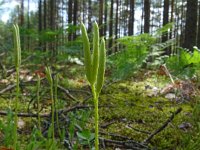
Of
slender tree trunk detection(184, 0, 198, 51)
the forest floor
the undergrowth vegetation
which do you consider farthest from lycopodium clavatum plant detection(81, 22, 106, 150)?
slender tree trunk detection(184, 0, 198, 51)

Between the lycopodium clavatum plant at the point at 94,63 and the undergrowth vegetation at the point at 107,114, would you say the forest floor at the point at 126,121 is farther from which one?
the lycopodium clavatum plant at the point at 94,63

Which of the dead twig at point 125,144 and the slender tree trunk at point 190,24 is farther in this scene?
the slender tree trunk at point 190,24

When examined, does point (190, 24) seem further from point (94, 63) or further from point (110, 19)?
point (94, 63)

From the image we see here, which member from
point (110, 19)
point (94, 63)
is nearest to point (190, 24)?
point (110, 19)

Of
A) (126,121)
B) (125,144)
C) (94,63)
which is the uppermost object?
(94,63)

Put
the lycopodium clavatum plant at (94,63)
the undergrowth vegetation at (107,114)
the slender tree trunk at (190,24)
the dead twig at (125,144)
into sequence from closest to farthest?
the lycopodium clavatum plant at (94,63)
the undergrowth vegetation at (107,114)
the dead twig at (125,144)
the slender tree trunk at (190,24)

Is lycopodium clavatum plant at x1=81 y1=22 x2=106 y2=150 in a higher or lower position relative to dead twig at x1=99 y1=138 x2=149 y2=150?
higher

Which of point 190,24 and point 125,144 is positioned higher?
point 190,24

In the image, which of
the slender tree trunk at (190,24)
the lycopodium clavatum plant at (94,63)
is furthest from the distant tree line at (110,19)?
the lycopodium clavatum plant at (94,63)

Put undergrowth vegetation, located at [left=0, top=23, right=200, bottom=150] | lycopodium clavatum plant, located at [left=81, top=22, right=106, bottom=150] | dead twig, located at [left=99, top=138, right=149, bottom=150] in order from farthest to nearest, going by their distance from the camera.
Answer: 1. dead twig, located at [left=99, top=138, right=149, bottom=150]
2. undergrowth vegetation, located at [left=0, top=23, right=200, bottom=150]
3. lycopodium clavatum plant, located at [left=81, top=22, right=106, bottom=150]

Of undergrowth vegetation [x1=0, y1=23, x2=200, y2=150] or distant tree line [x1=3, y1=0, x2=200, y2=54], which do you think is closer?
undergrowth vegetation [x1=0, y1=23, x2=200, y2=150]

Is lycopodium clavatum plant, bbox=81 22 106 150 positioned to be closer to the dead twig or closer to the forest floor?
the forest floor

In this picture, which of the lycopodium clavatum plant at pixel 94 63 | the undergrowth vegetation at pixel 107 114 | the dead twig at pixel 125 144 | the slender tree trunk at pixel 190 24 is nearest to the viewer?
the lycopodium clavatum plant at pixel 94 63

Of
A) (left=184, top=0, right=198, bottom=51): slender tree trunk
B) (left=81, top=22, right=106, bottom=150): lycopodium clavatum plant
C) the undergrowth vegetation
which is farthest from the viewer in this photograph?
(left=184, top=0, right=198, bottom=51): slender tree trunk
